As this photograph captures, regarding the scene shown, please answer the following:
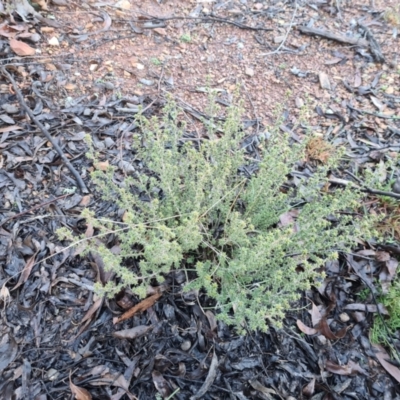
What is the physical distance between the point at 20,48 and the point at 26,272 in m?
1.74

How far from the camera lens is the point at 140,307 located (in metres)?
1.98

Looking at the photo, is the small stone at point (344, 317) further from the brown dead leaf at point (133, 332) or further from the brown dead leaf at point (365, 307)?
the brown dead leaf at point (133, 332)

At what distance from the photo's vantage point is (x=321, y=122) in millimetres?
2990

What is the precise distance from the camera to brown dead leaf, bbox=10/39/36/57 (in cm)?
287

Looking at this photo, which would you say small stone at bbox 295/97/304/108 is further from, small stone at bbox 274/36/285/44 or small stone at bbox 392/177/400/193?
small stone at bbox 392/177/400/193

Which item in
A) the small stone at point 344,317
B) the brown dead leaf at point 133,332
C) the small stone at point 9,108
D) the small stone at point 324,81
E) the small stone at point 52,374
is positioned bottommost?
the small stone at point 52,374

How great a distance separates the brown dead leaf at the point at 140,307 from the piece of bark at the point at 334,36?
2793 mm

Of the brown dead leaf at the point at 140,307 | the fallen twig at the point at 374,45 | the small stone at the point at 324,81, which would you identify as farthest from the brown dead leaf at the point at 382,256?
the fallen twig at the point at 374,45

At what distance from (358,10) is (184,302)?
3.37 metres

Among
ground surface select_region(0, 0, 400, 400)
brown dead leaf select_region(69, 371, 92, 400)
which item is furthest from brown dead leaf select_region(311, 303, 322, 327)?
brown dead leaf select_region(69, 371, 92, 400)

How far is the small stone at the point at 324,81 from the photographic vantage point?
3199 mm

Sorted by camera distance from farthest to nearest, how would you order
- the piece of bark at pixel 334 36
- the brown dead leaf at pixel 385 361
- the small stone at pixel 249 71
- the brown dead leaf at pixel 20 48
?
the piece of bark at pixel 334 36, the small stone at pixel 249 71, the brown dead leaf at pixel 20 48, the brown dead leaf at pixel 385 361

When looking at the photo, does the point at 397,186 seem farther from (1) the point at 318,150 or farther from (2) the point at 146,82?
(2) the point at 146,82

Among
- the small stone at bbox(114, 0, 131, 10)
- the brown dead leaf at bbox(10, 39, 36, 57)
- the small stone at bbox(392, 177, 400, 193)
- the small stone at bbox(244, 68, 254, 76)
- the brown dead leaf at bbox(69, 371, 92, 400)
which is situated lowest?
the brown dead leaf at bbox(69, 371, 92, 400)
